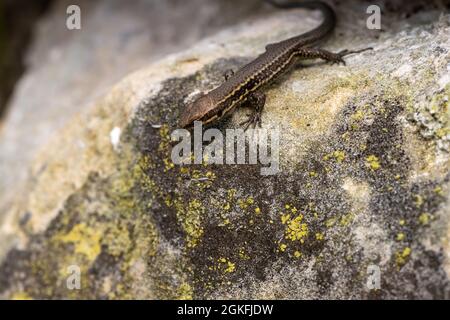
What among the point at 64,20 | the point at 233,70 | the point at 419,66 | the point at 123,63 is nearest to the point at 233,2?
the point at 123,63

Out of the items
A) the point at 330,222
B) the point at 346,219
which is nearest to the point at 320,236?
the point at 330,222

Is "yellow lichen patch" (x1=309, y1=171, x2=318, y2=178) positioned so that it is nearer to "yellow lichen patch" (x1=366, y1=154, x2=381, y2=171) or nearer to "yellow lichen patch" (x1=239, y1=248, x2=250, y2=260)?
"yellow lichen patch" (x1=366, y1=154, x2=381, y2=171)

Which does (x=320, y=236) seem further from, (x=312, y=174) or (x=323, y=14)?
(x=323, y=14)

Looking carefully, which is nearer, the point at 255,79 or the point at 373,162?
the point at 373,162

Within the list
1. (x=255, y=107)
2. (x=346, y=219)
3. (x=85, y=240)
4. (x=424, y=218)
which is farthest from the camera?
(x=85, y=240)

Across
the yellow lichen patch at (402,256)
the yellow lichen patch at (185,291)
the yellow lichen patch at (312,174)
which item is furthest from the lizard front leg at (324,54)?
the yellow lichen patch at (185,291)

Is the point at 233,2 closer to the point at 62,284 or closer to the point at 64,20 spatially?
the point at 64,20

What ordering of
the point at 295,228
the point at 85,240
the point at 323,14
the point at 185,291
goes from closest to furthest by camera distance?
the point at 295,228
the point at 185,291
the point at 85,240
the point at 323,14

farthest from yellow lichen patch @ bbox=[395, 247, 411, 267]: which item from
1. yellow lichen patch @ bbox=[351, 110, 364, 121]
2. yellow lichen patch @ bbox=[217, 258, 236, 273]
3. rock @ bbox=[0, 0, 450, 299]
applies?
yellow lichen patch @ bbox=[217, 258, 236, 273]

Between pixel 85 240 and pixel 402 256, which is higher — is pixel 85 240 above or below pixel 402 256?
above
